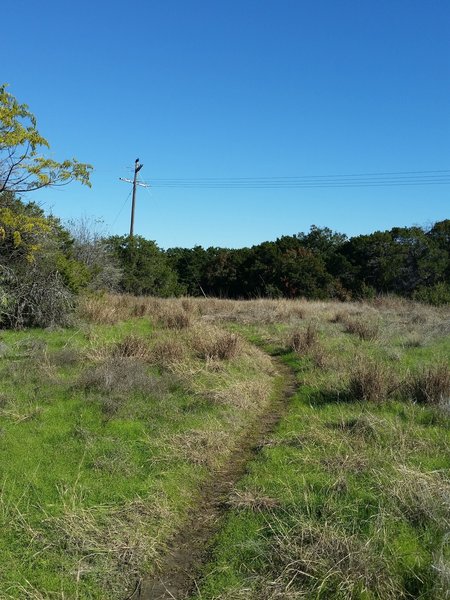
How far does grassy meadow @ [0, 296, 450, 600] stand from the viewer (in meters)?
3.59

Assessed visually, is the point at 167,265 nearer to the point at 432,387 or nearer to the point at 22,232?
the point at 22,232

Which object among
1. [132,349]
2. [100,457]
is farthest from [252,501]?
[132,349]

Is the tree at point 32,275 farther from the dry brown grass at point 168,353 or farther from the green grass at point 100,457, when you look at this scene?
the dry brown grass at point 168,353

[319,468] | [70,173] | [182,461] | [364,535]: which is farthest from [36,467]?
[70,173]

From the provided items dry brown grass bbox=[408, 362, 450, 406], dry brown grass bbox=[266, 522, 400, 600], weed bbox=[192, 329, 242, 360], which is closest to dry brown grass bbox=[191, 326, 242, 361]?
weed bbox=[192, 329, 242, 360]

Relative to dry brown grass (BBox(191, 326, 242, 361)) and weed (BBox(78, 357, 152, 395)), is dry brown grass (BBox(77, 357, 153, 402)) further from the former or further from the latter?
dry brown grass (BBox(191, 326, 242, 361))

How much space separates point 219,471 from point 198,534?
129 cm

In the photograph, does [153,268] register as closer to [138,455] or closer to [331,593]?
[138,455]

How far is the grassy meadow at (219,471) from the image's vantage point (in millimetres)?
3594

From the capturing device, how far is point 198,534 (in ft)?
14.4

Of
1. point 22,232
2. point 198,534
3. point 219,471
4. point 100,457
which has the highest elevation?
point 22,232

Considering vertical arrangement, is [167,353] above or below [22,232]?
below

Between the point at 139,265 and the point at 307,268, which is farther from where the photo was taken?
the point at 307,268

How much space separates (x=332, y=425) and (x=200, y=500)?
7.64 ft
